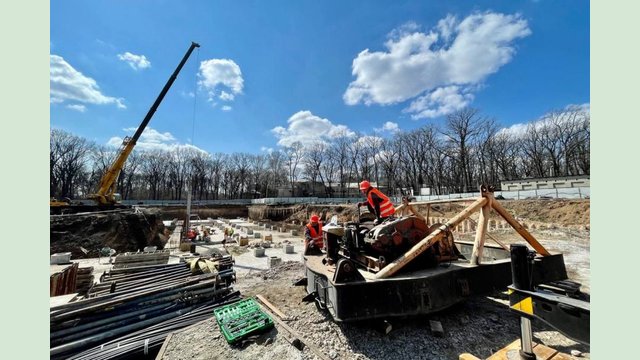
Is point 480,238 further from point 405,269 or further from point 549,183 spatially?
point 549,183

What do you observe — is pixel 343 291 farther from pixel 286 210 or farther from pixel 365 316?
pixel 286 210

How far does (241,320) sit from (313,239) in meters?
2.58

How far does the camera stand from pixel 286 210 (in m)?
43.7

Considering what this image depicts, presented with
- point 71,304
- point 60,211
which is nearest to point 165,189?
point 60,211

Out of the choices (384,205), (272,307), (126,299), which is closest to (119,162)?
(126,299)

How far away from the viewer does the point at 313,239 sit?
22.2ft

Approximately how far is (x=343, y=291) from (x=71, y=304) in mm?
5267

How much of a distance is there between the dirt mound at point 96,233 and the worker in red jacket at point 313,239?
14.1m

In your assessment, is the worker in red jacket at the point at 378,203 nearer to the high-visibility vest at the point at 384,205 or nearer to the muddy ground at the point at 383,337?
the high-visibility vest at the point at 384,205

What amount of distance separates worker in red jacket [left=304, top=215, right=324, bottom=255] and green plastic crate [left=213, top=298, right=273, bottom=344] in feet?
5.94

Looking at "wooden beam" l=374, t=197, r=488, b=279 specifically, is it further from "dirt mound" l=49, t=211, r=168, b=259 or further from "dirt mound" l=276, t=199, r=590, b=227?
"dirt mound" l=49, t=211, r=168, b=259

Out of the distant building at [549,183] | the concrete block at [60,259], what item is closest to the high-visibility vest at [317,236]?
the concrete block at [60,259]

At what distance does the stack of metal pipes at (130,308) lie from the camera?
4738mm

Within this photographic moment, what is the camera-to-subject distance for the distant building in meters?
27.4
